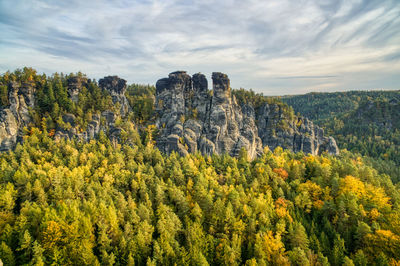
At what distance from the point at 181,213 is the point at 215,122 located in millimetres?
65905

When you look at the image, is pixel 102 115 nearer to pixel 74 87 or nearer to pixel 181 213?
pixel 74 87

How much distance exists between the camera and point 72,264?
115 feet

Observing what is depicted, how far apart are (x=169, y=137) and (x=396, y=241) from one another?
83.1 m

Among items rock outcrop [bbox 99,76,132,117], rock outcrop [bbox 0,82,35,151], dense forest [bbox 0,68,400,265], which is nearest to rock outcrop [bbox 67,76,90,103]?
rock outcrop [bbox 99,76,132,117]

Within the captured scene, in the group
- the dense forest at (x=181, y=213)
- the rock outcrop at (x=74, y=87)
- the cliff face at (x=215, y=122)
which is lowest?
the dense forest at (x=181, y=213)

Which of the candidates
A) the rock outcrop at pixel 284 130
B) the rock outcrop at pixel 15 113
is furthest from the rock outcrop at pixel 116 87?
the rock outcrop at pixel 284 130

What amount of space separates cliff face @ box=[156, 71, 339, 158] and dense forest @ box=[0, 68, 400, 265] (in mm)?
22590

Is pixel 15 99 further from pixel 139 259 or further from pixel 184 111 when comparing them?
pixel 139 259

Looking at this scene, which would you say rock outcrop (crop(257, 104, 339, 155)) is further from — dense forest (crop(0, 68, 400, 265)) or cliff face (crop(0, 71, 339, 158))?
dense forest (crop(0, 68, 400, 265))

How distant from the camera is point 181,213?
54.1m

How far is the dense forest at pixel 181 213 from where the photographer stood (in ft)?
124

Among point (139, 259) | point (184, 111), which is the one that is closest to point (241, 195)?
point (139, 259)

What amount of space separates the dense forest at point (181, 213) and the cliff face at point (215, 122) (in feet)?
74.1

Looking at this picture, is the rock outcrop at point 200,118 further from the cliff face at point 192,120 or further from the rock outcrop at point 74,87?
the rock outcrop at point 74,87
